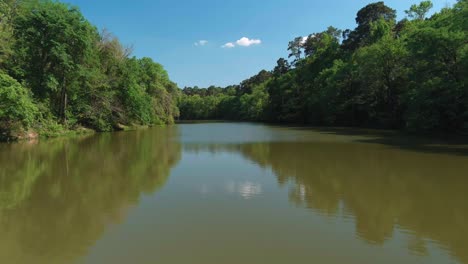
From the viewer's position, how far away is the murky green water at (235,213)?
4906 millimetres

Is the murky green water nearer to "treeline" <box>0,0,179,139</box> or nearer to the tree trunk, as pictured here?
"treeline" <box>0,0,179,139</box>

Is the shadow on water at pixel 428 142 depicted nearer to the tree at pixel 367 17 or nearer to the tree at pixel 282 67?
the tree at pixel 367 17

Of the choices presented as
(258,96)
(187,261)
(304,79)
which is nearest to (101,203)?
(187,261)

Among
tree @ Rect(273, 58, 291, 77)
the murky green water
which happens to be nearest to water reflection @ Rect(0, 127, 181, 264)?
the murky green water

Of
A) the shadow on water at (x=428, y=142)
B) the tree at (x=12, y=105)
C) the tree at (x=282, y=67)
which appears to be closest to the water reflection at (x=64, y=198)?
the tree at (x=12, y=105)

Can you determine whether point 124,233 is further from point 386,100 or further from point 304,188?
point 386,100

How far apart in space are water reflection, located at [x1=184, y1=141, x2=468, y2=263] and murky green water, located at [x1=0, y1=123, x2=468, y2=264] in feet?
0.11

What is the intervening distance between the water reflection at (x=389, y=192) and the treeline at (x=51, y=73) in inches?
679

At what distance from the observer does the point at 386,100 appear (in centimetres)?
4028

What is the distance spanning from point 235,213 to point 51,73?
2727 cm

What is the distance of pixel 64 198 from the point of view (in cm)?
814

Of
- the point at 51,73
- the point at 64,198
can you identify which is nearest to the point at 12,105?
the point at 51,73

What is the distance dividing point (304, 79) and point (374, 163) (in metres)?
54.8

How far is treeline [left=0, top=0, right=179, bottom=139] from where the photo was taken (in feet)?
73.8
